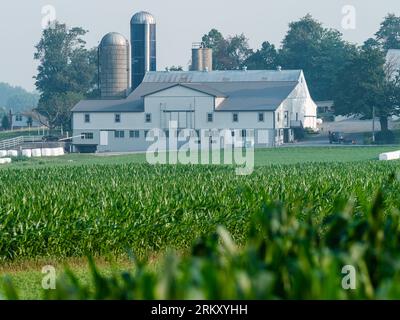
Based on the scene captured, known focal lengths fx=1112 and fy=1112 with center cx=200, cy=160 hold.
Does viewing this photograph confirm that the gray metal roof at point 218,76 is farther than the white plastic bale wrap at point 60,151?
Yes

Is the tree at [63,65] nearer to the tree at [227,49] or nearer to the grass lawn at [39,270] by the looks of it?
the tree at [227,49]

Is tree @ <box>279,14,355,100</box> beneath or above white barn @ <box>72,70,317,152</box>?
above

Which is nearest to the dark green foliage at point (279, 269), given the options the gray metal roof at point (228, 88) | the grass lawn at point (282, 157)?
the grass lawn at point (282, 157)

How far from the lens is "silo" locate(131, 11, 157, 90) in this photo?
108750 millimetres

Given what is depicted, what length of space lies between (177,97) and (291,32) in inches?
1853

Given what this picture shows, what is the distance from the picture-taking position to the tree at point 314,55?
13050 centimetres

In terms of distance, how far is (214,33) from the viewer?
154 metres

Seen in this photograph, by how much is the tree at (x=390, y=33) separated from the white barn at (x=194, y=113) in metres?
52.4

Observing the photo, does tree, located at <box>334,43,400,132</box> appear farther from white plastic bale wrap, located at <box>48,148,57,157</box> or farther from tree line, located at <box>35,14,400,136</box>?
white plastic bale wrap, located at <box>48,148,57,157</box>

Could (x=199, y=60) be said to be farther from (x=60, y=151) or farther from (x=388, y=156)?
(x=388, y=156)

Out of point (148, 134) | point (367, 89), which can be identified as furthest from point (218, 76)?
point (367, 89)

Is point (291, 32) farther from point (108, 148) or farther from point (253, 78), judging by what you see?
point (108, 148)

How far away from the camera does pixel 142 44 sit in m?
109

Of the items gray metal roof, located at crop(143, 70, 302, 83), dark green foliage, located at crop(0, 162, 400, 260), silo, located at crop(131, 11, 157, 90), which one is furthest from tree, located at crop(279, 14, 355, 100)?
dark green foliage, located at crop(0, 162, 400, 260)
